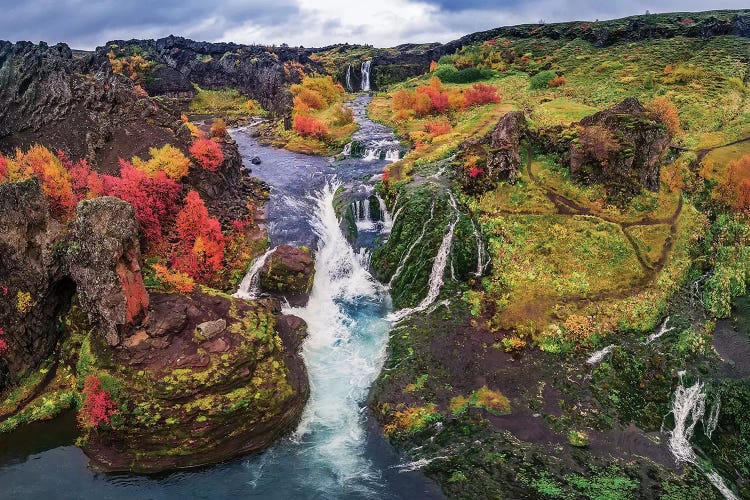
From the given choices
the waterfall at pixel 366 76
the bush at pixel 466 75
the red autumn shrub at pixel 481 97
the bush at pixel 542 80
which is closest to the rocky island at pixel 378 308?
the red autumn shrub at pixel 481 97

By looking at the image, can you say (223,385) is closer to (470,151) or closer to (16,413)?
(16,413)

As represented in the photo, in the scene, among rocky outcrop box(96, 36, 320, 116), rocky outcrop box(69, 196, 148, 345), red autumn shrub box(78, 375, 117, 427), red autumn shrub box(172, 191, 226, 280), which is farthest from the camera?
rocky outcrop box(96, 36, 320, 116)

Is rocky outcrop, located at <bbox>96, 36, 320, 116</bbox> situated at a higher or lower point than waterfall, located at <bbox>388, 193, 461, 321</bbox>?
higher

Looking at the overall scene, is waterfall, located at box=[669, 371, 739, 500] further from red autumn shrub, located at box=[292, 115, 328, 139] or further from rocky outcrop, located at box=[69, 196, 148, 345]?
red autumn shrub, located at box=[292, 115, 328, 139]


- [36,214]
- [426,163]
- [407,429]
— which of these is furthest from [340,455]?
[426,163]

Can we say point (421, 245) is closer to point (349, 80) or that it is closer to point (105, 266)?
point (105, 266)

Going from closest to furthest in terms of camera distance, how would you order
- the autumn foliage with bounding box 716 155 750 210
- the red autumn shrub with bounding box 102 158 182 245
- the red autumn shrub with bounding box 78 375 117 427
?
the red autumn shrub with bounding box 78 375 117 427 < the red autumn shrub with bounding box 102 158 182 245 < the autumn foliage with bounding box 716 155 750 210

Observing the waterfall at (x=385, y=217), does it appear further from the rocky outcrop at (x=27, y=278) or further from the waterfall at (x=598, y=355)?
the rocky outcrop at (x=27, y=278)

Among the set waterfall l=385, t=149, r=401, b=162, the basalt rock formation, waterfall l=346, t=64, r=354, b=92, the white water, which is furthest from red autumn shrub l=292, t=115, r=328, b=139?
waterfall l=346, t=64, r=354, b=92
